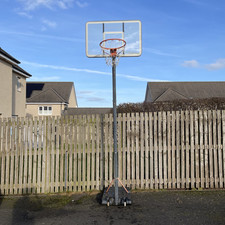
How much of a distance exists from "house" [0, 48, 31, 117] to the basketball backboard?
8568 millimetres

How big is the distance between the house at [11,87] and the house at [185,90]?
54.9 feet

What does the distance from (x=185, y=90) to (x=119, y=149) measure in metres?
26.7

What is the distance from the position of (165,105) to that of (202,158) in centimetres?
723

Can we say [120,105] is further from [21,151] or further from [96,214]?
[96,214]

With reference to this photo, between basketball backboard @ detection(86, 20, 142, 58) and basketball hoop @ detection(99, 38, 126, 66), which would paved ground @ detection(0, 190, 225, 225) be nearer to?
basketball hoop @ detection(99, 38, 126, 66)

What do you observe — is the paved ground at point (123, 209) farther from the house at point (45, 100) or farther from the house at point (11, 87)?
the house at point (45, 100)

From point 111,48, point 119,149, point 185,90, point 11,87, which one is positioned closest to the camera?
point 111,48

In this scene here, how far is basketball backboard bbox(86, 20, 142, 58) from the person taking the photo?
16.9ft

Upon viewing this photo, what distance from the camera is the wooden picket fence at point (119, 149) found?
18.0 ft

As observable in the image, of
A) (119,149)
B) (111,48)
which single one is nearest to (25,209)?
(119,149)

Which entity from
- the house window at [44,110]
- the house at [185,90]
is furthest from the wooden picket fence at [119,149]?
the house window at [44,110]

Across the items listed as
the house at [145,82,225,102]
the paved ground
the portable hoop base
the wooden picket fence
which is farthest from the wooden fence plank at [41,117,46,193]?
the house at [145,82,225,102]

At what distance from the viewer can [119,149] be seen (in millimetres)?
5500

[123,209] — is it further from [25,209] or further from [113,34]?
[113,34]
